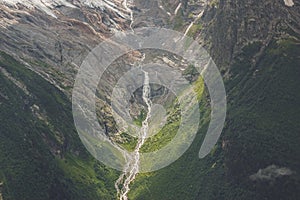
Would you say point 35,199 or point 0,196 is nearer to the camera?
point 0,196

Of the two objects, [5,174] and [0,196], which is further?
[5,174]
